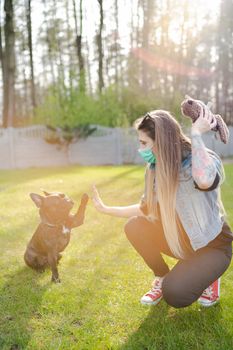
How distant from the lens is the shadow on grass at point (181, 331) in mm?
2533

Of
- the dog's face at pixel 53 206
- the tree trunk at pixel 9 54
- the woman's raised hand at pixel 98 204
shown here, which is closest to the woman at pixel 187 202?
the woman's raised hand at pixel 98 204

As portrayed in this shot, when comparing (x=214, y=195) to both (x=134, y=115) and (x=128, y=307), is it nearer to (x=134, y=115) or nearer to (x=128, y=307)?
(x=128, y=307)

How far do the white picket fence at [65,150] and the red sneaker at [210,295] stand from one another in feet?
49.9

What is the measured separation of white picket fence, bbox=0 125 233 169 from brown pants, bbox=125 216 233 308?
14.9 metres

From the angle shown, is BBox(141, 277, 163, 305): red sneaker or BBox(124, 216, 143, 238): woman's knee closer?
BBox(141, 277, 163, 305): red sneaker

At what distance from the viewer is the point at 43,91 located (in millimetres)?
37656

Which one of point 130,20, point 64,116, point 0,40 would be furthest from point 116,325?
point 130,20

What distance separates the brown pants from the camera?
2674 millimetres

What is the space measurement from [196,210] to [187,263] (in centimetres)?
36

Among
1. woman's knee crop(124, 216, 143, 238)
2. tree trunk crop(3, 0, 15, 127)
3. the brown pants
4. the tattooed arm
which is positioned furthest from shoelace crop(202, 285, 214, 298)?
tree trunk crop(3, 0, 15, 127)

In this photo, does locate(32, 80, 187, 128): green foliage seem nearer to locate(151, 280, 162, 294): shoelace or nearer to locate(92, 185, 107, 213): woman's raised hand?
locate(92, 185, 107, 213): woman's raised hand

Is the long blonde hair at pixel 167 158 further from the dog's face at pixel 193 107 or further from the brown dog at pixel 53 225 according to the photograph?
the brown dog at pixel 53 225

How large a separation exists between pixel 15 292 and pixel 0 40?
74.5ft

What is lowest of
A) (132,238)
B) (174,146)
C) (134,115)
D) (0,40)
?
(134,115)
